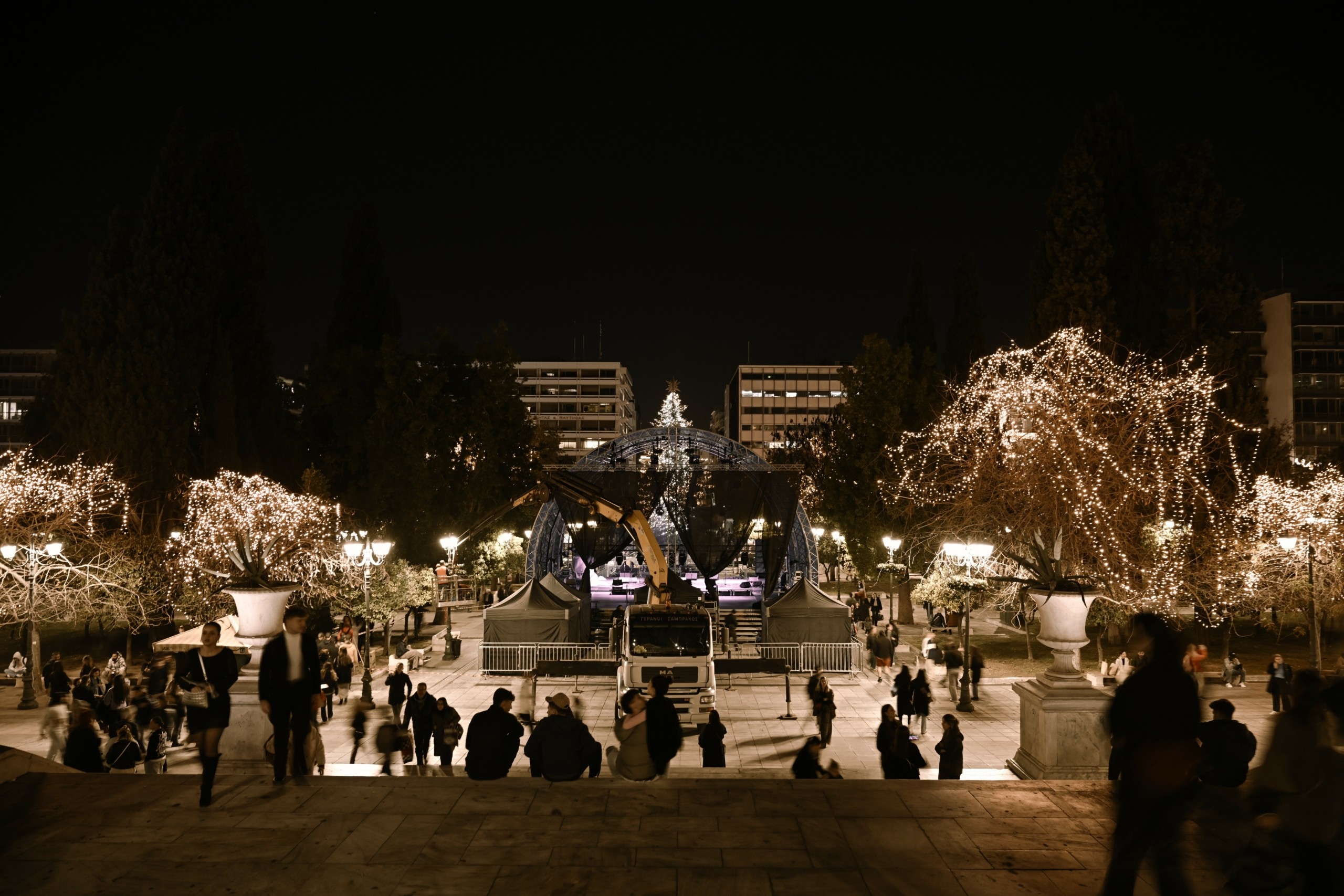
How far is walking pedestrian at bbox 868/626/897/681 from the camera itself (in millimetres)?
19766

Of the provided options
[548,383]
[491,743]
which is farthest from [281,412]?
[548,383]

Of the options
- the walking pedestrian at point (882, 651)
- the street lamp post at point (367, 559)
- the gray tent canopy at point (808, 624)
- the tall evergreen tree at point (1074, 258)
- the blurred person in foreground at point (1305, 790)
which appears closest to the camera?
the blurred person in foreground at point (1305, 790)

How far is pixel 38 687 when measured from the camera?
17.1 metres

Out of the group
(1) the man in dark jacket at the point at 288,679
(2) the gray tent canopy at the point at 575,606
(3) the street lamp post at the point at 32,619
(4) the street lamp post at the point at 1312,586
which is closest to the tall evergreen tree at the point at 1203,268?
(4) the street lamp post at the point at 1312,586

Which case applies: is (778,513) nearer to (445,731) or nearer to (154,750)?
(445,731)

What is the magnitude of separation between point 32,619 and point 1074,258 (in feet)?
92.7

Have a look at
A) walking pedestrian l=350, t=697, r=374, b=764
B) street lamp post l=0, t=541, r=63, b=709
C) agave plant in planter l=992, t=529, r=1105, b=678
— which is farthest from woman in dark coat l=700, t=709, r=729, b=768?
street lamp post l=0, t=541, r=63, b=709

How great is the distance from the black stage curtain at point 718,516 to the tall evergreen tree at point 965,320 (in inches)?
615

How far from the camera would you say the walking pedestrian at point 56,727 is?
1056 centimetres

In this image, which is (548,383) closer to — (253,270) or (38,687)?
(253,270)

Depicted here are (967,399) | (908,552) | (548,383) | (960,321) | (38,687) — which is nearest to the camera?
(38,687)

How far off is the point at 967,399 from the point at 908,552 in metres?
6.34

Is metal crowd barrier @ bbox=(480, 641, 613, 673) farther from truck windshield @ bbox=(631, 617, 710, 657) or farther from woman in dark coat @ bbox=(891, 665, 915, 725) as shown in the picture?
woman in dark coat @ bbox=(891, 665, 915, 725)

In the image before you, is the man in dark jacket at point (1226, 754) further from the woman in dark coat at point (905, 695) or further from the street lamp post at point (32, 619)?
the street lamp post at point (32, 619)
